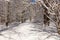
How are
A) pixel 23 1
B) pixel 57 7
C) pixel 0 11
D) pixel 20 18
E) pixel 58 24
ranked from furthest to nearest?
pixel 20 18, pixel 23 1, pixel 0 11, pixel 58 24, pixel 57 7

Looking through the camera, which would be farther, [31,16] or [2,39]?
[31,16]

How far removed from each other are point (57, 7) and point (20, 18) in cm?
752

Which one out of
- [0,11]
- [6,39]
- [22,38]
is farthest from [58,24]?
[0,11]

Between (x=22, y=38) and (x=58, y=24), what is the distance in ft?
4.12

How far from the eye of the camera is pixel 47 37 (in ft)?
15.6

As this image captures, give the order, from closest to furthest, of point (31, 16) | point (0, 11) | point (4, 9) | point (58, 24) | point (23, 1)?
point (58, 24), point (4, 9), point (0, 11), point (23, 1), point (31, 16)

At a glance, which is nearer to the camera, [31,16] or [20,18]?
[20,18]

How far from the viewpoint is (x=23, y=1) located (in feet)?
36.6

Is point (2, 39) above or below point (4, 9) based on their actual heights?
below

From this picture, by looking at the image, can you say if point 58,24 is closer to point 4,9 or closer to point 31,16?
point 4,9

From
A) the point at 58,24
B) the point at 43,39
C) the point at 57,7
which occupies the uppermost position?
the point at 57,7

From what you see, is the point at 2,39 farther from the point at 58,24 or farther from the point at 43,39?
the point at 58,24

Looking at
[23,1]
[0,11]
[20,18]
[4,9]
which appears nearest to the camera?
[4,9]

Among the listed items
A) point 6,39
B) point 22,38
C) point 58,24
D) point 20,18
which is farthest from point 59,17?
point 20,18
